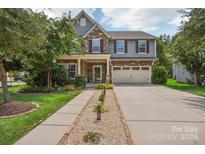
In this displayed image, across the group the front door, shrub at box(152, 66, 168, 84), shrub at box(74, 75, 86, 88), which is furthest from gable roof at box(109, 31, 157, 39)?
shrub at box(74, 75, 86, 88)

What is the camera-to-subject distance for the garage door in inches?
1283

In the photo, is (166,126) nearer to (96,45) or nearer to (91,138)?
(91,138)

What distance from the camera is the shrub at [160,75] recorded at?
3092cm

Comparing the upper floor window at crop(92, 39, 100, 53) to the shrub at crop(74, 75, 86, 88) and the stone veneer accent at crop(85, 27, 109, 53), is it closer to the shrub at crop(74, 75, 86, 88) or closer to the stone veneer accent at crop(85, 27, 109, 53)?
the stone veneer accent at crop(85, 27, 109, 53)

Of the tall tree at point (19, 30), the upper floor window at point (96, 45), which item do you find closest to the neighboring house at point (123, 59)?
Result: the upper floor window at point (96, 45)

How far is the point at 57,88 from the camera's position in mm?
22938

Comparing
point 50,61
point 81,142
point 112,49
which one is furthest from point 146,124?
point 112,49

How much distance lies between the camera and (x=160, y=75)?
31141mm

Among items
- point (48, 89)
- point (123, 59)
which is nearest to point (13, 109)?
point (48, 89)

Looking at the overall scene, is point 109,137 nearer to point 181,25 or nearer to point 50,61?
point 181,25

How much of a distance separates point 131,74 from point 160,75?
10.5 ft

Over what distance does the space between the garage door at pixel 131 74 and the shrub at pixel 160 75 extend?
121 centimetres

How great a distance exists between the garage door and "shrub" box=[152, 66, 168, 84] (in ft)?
3.97

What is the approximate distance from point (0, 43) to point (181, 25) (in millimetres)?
11938
